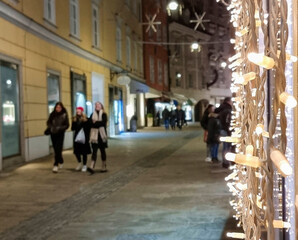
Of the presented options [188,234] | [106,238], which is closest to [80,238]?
[106,238]

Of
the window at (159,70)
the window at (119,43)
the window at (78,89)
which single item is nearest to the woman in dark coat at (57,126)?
the window at (78,89)

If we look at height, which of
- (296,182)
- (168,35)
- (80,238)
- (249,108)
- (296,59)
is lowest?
(80,238)

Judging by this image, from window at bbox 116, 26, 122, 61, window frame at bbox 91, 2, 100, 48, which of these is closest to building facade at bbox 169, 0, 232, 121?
window at bbox 116, 26, 122, 61

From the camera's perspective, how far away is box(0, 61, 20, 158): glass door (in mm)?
11484

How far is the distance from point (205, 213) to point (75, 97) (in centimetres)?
1222

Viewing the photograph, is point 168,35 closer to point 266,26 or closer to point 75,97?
point 75,97

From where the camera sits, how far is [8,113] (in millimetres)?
11875

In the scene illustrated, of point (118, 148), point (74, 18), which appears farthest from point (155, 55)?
point (118, 148)

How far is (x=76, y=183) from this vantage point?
30.2ft

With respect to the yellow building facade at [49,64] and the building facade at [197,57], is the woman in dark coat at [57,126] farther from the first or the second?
the building facade at [197,57]

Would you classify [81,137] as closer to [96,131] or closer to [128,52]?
[96,131]

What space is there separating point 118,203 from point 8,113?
230 inches

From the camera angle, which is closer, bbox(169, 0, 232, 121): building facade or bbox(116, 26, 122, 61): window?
bbox(116, 26, 122, 61): window

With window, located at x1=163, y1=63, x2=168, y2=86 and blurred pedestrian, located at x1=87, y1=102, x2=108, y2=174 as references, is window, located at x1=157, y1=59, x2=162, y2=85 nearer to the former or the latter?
window, located at x1=163, y1=63, x2=168, y2=86
